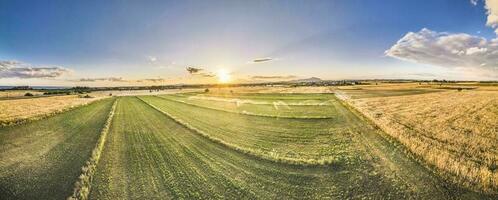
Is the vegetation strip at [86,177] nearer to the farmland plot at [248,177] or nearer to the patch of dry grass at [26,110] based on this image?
the farmland plot at [248,177]

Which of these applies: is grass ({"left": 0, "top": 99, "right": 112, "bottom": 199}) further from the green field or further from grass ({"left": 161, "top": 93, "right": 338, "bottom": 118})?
grass ({"left": 161, "top": 93, "right": 338, "bottom": 118})

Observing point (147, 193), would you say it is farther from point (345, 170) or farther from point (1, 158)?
Answer: point (1, 158)

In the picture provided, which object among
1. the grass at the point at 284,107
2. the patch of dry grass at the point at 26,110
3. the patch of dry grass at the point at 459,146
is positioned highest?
the patch of dry grass at the point at 26,110

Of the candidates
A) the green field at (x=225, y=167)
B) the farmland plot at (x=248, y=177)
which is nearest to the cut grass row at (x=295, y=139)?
the green field at (x=225, y=167)

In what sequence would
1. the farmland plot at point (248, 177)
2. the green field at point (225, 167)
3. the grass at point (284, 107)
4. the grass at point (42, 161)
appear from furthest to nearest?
the grass at point (284, 107) < the grass at point (42, 161) < the green field at point (225, 167) < the farmland plot at point (248, 177)

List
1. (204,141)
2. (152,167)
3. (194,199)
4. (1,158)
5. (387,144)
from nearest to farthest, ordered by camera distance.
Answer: (194,199) → (152,167) → (1,158) → (387,144) → (204,141)

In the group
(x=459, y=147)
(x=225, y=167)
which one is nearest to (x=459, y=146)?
(x=459, y=147)

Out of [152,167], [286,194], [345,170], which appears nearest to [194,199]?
[286,194]
